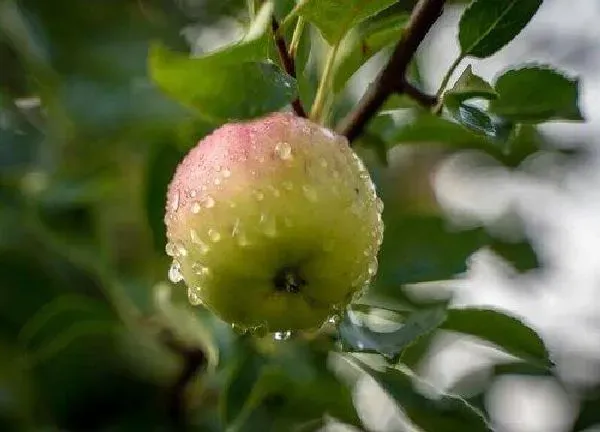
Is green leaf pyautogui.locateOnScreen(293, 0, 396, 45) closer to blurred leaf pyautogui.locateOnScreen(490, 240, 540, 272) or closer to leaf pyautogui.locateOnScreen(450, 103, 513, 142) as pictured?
leaf pyautogui.locateOnScreen(450, 103, 513, 142)

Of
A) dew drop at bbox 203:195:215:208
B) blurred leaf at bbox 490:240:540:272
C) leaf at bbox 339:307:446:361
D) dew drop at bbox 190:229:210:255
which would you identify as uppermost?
dew drop at bbox 203:195:215:208

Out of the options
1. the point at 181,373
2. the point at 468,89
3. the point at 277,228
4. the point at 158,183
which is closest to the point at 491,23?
the point at 468,89

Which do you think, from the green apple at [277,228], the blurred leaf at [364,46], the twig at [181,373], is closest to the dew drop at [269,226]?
the green apple at [277,228]

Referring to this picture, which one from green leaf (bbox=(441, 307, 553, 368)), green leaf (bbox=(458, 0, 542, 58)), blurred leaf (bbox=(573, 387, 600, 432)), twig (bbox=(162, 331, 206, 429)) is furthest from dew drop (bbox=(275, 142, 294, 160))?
blurred leaf (bbox=(573, 387, 600, 432))

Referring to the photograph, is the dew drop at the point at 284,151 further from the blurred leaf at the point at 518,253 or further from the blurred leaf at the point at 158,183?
the blurred leaf at the point at 518,253

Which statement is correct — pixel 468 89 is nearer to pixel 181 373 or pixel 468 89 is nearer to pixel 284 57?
pixel 284 57

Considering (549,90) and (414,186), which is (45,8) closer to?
(414,186)
